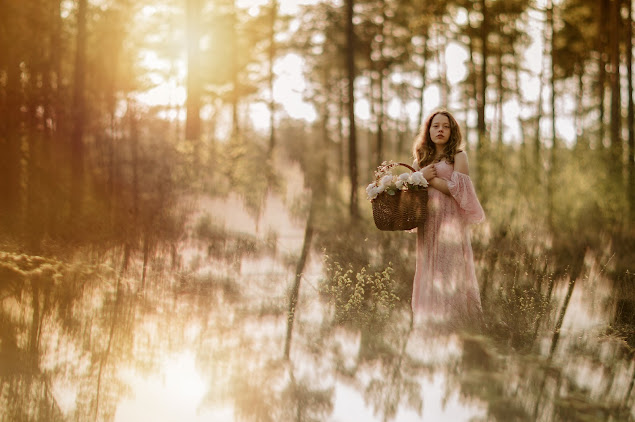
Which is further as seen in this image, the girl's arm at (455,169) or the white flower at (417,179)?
the girl's arm at (455,169)

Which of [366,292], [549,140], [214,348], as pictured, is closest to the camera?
[214,348]

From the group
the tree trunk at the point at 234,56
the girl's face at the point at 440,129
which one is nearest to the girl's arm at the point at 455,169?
the girl's face at the point at 440,129

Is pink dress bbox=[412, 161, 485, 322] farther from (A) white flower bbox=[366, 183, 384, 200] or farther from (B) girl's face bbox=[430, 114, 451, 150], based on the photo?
(A) white flower bbox=[366, 183, 384, 200]

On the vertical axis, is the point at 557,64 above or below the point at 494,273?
above

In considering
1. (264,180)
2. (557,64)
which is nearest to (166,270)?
(264,180)

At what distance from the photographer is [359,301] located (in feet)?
24.3

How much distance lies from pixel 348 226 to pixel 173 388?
10.7 metres

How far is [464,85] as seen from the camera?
3550 centimetres

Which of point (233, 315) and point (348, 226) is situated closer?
point (233, 315)

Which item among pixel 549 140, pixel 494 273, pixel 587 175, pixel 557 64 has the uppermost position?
pixel 557 64

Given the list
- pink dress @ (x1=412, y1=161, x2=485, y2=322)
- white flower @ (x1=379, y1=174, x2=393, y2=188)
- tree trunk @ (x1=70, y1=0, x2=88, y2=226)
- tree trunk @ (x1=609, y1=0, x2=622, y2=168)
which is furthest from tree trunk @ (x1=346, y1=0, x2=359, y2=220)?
white flower @ (x1=379, y1=174, x2=393, y2=188)

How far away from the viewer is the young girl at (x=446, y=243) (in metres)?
6.31

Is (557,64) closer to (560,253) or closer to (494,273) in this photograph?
(560,253)

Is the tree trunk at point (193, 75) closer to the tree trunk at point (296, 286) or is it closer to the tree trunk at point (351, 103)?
the tree trunk at point (351, 103)
